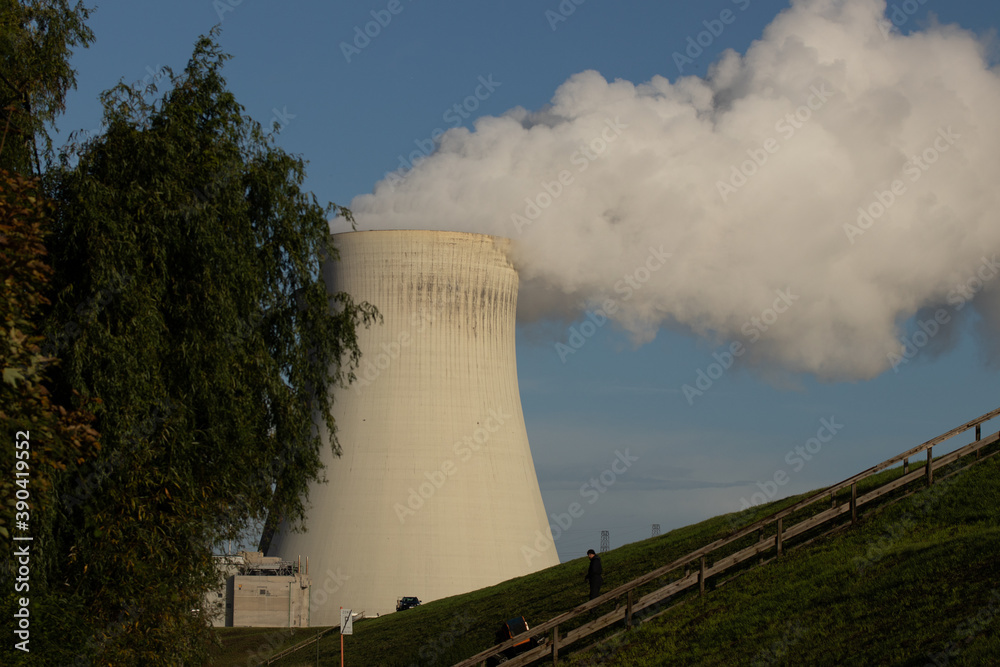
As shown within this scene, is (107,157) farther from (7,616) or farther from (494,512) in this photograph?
(494,512)

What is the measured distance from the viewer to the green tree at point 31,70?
905 cm

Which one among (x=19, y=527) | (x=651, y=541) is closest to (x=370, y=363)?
(x=651, y=541)

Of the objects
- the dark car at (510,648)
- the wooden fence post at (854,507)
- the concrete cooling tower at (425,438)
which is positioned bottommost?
the dark car at (510,648)

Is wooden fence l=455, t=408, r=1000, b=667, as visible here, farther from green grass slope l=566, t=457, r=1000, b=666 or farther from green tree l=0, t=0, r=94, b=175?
green tree l=0, t=0, r=94, b=175

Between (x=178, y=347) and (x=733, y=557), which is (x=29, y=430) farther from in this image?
(x=733, y=557)

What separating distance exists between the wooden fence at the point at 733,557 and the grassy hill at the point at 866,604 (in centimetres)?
19

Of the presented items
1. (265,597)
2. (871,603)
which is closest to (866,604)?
(871,603)

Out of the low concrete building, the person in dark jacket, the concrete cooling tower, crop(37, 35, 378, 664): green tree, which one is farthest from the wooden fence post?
the low concrete building

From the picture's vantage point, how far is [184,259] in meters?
9.83

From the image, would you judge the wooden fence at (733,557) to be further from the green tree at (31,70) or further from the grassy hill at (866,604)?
the green tree at (31,70)

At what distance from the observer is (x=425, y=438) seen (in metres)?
22.5

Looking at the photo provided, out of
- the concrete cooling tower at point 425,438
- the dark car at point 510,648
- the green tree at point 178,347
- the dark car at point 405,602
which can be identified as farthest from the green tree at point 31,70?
the dark car at point 405,602

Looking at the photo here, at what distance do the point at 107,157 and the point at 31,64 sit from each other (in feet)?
3.20

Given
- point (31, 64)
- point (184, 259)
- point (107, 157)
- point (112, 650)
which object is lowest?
point (112, 650)
